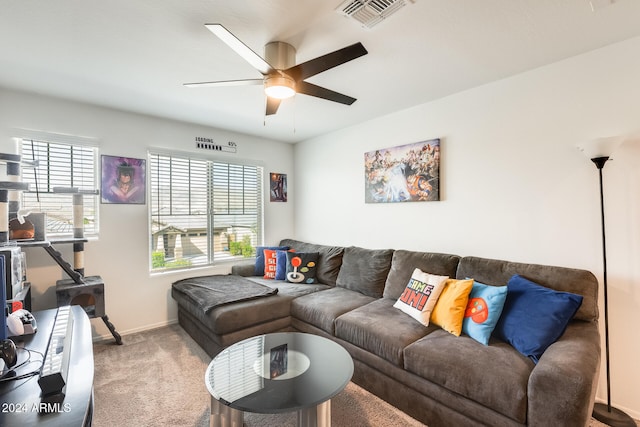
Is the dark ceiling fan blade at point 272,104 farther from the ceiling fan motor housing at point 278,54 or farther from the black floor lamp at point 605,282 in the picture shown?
the black floor lamp at point 605,282

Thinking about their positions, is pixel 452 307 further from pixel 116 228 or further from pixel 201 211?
pixel 116 228

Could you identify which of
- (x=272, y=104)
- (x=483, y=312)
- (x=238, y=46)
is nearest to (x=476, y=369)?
(x=483, y=312)

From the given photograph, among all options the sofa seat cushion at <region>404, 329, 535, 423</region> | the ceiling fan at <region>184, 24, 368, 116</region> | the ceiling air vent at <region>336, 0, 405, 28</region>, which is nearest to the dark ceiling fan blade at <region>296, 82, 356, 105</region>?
the ceiling fan at <region>184, 24, 368, 116</region>

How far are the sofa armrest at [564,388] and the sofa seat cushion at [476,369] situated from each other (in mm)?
65

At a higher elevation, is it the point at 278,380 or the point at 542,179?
the point at 542,179

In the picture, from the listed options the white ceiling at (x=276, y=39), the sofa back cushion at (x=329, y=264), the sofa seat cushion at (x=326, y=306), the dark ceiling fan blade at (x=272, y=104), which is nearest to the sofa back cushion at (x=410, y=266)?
the sofa seat cushion at (x=326, y=306)

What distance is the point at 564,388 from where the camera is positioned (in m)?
1.36

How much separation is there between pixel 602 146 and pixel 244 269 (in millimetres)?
3689

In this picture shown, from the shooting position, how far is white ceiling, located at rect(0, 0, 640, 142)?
1644 mm

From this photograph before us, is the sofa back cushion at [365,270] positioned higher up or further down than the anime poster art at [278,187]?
further down

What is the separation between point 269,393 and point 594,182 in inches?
101

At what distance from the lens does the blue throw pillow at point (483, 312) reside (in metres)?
1.92

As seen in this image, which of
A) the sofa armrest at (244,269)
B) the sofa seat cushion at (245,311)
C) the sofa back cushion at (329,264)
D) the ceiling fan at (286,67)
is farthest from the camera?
the sofa armrest at (244,269)

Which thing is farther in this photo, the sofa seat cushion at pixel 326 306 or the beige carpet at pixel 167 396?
the sofa seat cushion at pixel 326 306
